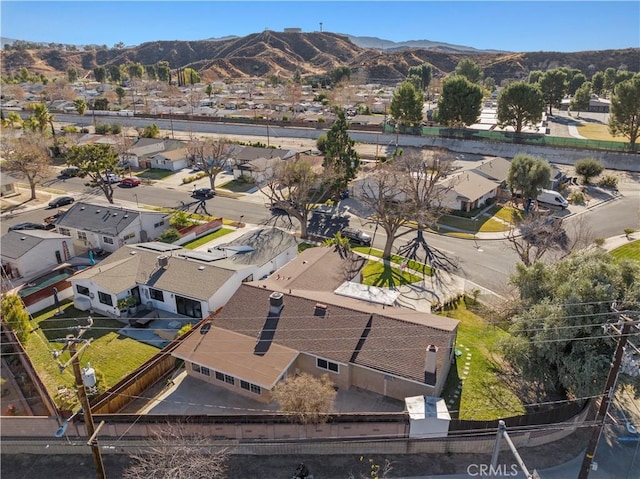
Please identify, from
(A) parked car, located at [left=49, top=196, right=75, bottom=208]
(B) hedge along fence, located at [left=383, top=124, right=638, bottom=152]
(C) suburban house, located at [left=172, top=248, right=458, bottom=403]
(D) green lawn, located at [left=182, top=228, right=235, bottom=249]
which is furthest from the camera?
(B) hedge along fence, located at [left=383, top=124, right=638, bottom=152]

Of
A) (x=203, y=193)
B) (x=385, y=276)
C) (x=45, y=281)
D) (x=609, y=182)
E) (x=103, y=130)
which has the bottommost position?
(x=45, y=281)

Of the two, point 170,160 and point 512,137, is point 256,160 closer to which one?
point 170,160

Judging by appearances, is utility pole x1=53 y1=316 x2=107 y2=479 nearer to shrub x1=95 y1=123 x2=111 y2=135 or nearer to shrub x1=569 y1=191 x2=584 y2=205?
shrub x1=569 y1=191 x2=584 y2=205

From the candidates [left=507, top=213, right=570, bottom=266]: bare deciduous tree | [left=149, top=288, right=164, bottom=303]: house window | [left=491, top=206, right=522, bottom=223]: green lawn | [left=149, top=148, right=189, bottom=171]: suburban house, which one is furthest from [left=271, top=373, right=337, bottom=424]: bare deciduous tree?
[left=149, top=148, right=189, bottom=171]: suburban house

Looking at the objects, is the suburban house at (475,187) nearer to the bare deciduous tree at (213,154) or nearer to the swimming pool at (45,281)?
the bare deciduous tree at (213,154)

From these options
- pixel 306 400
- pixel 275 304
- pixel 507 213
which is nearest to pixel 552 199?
pixel 507 213

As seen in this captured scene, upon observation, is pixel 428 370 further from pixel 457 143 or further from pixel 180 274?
pixel 457 143
